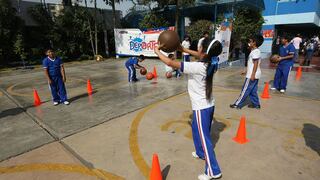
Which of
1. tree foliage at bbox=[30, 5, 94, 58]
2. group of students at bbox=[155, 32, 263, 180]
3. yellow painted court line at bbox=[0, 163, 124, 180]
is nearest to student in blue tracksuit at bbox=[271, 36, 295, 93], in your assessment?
group of students at bbox=[155, 32, 263, 180]

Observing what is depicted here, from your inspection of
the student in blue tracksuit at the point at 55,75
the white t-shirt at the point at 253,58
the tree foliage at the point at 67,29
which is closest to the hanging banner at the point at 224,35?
the white t-shirt at the point at 253,58

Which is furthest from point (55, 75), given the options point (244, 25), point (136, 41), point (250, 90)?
point (244, 25)

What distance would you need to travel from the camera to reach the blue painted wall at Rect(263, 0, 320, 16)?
22183 mm

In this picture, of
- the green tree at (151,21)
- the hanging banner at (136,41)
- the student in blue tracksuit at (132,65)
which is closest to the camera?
the student in blue tracksuit at (132,65)

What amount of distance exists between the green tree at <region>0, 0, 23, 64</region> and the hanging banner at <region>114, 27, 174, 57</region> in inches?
313

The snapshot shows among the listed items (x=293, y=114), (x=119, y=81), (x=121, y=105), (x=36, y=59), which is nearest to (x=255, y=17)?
(x=119, y=81)

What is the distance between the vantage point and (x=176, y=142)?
4.41 metres

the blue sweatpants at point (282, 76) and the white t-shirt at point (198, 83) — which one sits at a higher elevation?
the white t-shirt at point (198, 83)

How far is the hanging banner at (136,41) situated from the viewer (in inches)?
733

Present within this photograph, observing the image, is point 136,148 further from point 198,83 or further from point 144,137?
point 198,83

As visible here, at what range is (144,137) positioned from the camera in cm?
466

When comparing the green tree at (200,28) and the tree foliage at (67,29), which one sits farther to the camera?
the tree foliage at (67,29)

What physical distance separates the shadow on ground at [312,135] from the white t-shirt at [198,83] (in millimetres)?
2470

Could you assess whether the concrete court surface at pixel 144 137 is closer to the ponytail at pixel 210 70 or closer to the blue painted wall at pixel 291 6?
the ponytail at pixel 210 70
